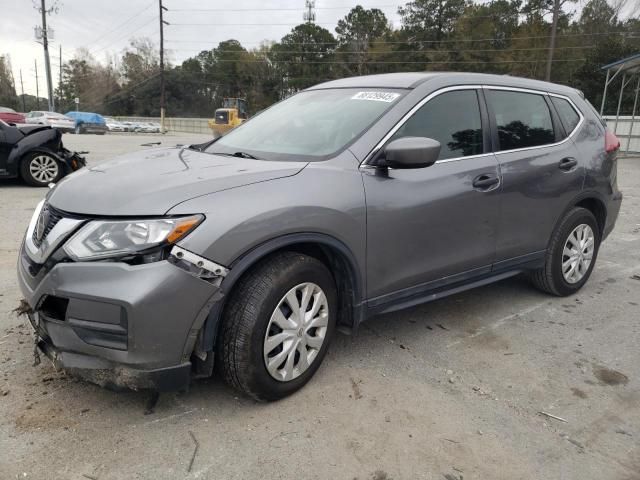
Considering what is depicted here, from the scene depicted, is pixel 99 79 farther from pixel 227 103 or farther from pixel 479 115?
pixel 479 115

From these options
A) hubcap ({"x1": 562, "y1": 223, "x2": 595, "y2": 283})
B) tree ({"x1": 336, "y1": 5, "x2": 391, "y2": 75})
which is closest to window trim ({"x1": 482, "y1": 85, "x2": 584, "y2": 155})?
hubcap ({"x1": 562, "y1": 223, "x2": 595, "y2": 283})

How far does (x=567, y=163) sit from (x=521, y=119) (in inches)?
22.1

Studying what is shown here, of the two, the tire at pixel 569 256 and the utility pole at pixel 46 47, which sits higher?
the utility pole at pixel 46 47

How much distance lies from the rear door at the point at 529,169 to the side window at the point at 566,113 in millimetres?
67

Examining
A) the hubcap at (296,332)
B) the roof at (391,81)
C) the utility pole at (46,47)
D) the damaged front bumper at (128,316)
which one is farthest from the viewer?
the utility pole at (46,47)

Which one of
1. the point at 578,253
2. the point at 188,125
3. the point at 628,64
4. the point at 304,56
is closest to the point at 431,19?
the point at 304,56

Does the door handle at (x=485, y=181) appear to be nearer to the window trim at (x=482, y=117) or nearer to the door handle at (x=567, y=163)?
the window trim at (x=482, y=117)

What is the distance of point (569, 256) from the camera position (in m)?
4.38

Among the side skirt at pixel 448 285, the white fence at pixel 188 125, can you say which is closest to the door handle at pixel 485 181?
the side skirt at pixel 448 285

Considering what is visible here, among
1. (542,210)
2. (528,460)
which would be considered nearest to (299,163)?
(528,460)

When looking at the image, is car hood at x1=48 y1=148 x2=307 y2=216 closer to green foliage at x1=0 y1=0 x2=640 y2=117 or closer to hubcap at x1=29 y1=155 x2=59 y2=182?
hubcap at x1=29 y1=155 x2=59 y2=182

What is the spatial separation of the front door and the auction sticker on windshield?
18 centimetres

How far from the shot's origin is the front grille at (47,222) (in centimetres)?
254

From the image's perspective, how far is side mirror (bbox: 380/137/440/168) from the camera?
2.81 metres
